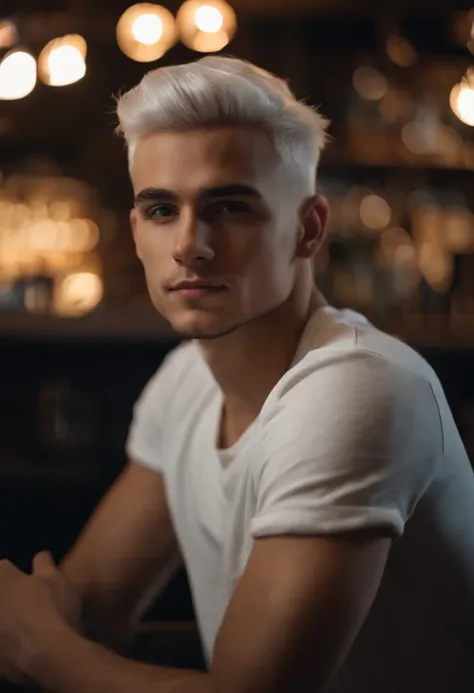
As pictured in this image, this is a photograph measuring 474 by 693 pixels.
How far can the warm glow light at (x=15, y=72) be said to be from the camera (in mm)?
1276

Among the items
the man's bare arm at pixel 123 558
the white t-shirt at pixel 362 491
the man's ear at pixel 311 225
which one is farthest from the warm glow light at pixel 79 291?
the man's ear at pixel 311 225

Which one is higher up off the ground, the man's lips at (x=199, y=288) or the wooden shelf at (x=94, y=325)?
the man's lips at (x=199, y=288)

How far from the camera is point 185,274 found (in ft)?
2.91

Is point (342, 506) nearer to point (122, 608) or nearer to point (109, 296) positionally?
point (122, 608)

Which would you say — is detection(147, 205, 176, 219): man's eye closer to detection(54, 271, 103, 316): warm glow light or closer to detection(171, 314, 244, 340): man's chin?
detection(171, 314, 244, 340): man's chin

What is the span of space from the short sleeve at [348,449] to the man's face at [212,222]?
96 millimetres

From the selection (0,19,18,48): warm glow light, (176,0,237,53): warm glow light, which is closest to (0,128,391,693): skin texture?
(0,19,18,48): warm glow light

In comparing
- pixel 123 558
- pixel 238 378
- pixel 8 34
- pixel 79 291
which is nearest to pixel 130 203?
pixel 79 291

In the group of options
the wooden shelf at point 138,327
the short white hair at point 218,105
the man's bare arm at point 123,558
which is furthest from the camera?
the wooden shelf at point 138,327

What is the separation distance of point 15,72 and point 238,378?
0.56 meters

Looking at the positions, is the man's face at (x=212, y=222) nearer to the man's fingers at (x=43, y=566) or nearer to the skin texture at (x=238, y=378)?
the skin texture at (x=238, y=378)

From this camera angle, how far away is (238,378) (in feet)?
3.28

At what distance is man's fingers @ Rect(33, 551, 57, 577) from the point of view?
105 cm

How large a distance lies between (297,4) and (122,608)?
163 cm
